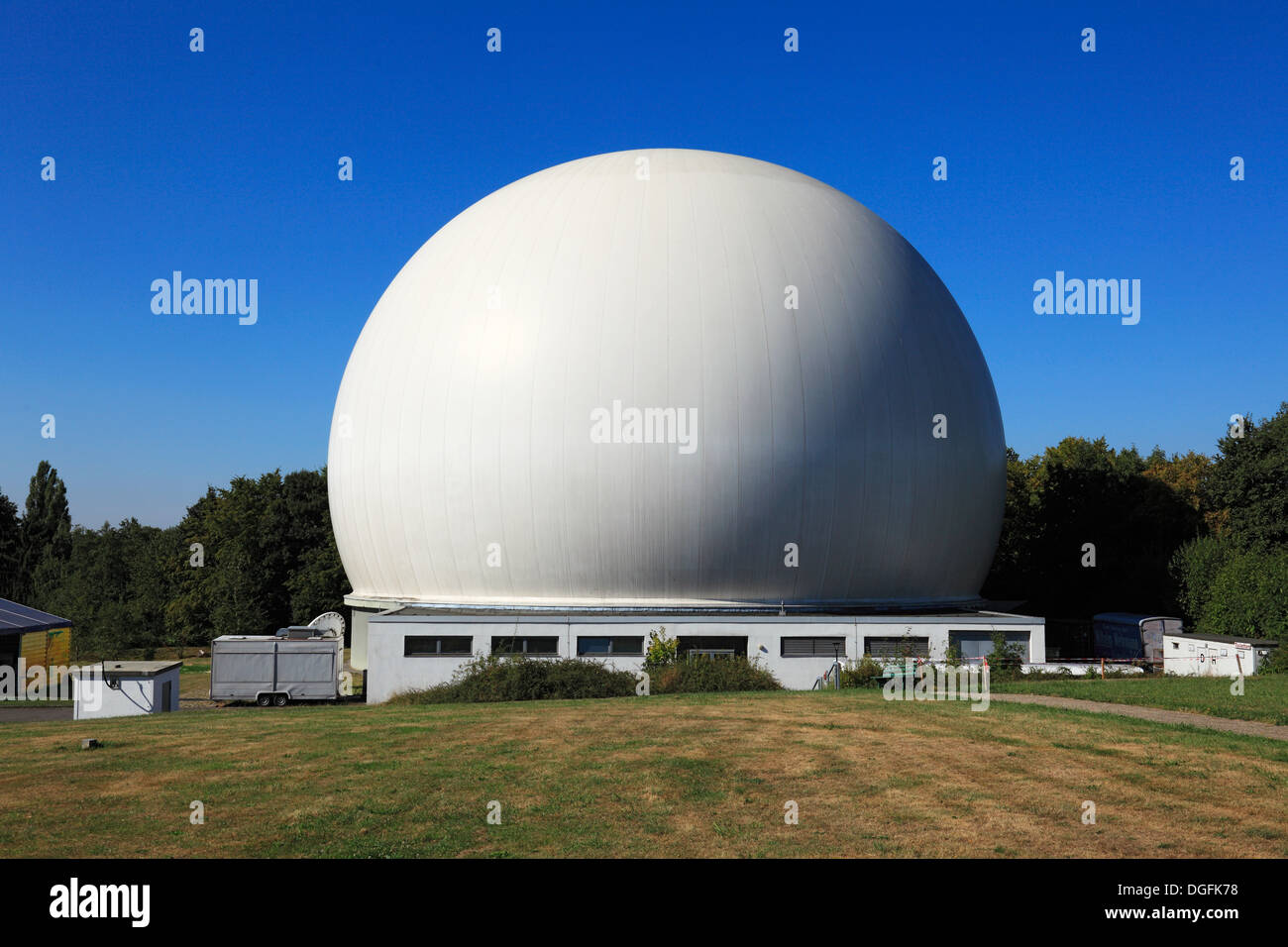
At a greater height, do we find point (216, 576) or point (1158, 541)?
point (1158, 541)

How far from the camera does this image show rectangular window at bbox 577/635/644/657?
28.5m

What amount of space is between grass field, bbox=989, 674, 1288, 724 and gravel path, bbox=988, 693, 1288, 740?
40 centimetres

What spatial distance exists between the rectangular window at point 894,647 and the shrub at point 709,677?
3432 millimetres

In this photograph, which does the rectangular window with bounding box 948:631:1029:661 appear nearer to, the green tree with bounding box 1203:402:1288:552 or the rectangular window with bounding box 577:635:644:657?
the rectangular window with bounding box 577:635:644:657

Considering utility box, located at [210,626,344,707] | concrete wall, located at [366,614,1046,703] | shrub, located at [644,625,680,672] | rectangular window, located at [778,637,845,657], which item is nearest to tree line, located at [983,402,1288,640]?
concrete wall, located at [366,614,1046,703]

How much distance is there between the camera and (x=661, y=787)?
1284 centimetres

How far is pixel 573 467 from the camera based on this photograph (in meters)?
28.9

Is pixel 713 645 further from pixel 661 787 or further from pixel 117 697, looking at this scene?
pixel 117 697

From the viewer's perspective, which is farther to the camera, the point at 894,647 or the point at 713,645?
the point at 894,647

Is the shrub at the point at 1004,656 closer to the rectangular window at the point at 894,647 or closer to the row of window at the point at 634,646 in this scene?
the row of window at the point at 634,646

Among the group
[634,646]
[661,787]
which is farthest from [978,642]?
[661,787]

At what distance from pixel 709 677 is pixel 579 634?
4.28 meters
